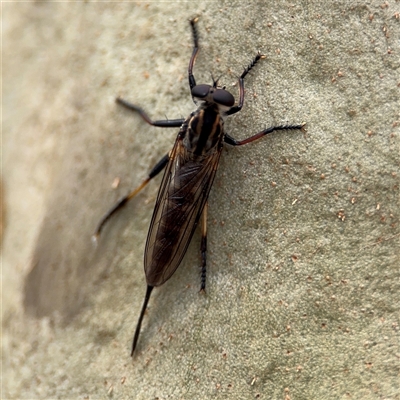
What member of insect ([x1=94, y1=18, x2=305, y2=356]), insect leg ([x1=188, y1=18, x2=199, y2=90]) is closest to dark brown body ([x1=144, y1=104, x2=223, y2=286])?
insect ([x1=94, y1=18, x2=305, y2=356])

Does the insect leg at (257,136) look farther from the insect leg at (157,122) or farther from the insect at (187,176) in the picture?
the insect leg at (157,122)

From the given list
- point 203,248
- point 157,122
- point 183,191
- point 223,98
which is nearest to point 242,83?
point 223,98

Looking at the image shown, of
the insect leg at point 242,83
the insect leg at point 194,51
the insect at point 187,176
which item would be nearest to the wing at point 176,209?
the insect at point 187,176

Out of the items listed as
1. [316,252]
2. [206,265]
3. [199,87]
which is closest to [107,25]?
[199,87]

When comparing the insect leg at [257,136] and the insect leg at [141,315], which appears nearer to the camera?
the insect leg at [257,136]

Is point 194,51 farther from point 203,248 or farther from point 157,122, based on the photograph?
point 203,248

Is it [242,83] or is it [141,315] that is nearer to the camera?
[242,83]

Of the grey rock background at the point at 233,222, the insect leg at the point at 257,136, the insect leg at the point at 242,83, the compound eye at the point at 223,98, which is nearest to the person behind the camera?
the grey rock background at the point at 233,222

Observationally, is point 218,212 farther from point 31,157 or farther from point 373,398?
point 31,157
